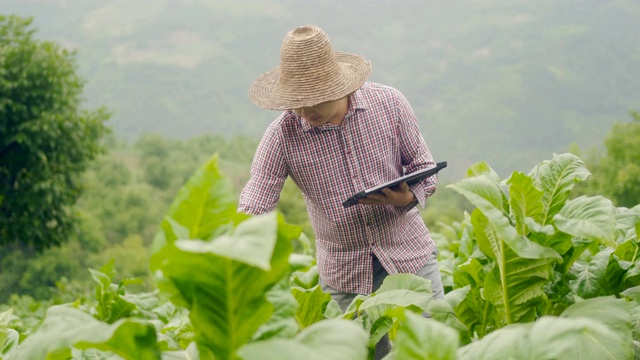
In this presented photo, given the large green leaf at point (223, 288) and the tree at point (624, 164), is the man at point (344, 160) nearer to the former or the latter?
the large green leaf at point (223, 288)

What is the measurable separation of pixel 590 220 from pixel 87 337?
1.13 meters

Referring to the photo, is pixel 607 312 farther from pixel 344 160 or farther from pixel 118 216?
pixel 118 216

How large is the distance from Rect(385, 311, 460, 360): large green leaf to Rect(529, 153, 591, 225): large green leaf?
0.87m

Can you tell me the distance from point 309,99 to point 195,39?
12039cm

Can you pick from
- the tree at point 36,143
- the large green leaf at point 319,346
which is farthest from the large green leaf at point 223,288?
the tree at point 36,143

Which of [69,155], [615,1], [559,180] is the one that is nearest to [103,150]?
[69,155]

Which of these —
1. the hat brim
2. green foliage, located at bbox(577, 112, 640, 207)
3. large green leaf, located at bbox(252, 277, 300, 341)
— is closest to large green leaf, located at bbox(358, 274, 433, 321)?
large green leaf, located at bbox(252, 277, 300, 341)

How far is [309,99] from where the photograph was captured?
3205mm

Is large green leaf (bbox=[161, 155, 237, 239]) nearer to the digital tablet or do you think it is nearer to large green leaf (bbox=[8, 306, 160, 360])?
large green leaf (bbox=[8, 306, 160, 360])

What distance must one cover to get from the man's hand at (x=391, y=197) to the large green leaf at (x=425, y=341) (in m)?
1.91

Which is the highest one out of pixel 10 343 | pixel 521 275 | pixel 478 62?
pixel 521 275

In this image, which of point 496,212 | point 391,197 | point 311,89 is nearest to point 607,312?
point 496,212

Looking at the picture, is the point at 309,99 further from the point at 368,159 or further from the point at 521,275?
the point at 521,275

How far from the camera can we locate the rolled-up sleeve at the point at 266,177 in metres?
3.21
